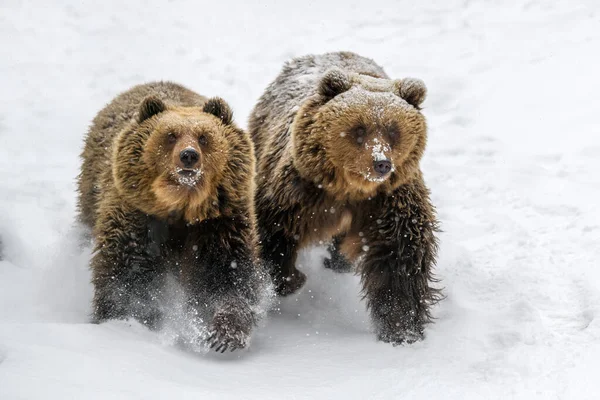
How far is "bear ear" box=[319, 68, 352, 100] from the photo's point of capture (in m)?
6.12

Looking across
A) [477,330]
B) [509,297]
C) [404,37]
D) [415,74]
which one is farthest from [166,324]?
[404,37]

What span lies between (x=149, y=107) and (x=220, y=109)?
54 centimetres

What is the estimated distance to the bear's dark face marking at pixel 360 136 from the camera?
19.4 feet

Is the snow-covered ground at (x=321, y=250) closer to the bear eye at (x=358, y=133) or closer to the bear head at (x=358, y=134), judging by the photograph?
the bear head at (x=358, y=134)

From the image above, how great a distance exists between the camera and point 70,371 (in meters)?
4.51

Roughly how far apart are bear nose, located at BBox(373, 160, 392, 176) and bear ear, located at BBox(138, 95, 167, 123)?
1.70 metres

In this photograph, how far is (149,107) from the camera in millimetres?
5984

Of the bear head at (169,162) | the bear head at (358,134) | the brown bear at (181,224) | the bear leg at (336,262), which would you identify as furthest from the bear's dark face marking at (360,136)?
the bear leg at (336,262)

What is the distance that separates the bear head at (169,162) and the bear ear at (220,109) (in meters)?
0.09

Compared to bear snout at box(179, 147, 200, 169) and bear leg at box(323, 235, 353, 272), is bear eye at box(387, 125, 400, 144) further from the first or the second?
bear leg at box(323, 235, 353, 272)

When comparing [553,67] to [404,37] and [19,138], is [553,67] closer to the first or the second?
[404,37]

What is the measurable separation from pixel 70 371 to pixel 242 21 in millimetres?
9595

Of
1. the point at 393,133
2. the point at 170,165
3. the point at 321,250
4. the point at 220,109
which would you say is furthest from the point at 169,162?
the point at 321,250

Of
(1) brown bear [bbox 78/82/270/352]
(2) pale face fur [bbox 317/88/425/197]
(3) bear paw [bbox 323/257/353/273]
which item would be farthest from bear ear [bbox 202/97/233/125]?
(3) bear paw [bbox 323/257/353/273]
